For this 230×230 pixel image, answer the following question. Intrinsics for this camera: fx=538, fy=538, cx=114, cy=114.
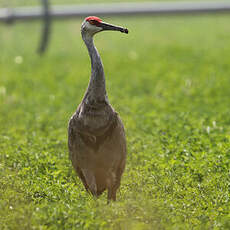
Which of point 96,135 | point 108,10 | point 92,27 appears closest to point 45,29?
point 108,10

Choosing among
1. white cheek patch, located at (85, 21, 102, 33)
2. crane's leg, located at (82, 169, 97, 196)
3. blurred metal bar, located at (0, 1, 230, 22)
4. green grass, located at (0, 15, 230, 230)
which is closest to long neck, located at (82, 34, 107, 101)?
white cheek patch, located at (85, 21, 102, 33)

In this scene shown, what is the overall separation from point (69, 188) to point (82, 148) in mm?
494

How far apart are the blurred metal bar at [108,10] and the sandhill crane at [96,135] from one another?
27.1ft

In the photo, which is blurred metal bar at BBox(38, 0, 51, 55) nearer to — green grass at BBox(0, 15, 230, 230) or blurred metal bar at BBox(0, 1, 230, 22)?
blurred metal bar at BBox(0, 1, 230, 22)

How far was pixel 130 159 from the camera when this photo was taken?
659 cm

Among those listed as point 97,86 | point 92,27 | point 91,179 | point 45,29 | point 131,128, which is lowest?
point 45,29

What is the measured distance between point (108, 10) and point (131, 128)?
6154 mm

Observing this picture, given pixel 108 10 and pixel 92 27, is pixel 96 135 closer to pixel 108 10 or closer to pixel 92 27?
pixel 92 27

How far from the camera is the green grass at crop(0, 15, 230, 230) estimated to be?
4684 mm

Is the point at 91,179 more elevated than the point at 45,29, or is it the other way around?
the point at 91,179

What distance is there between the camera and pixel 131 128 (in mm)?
7855

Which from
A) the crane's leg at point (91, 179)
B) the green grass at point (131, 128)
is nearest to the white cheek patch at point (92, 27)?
the crane's leg at point (91, 179)

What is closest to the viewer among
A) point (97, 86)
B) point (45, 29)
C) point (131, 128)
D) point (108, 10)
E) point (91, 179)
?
point (97, 86)

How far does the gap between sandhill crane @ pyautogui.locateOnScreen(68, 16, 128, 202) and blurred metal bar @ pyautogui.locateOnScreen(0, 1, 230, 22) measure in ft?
27.1
